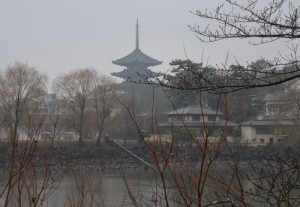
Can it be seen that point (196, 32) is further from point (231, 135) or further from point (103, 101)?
point (231, 135)

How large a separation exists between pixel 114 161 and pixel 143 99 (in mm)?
10333

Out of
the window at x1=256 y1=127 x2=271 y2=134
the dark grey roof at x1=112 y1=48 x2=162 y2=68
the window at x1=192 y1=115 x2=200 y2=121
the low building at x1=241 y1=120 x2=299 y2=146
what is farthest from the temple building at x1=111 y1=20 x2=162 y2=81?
the window at x1=256 y1=127 x2=271 y2=134

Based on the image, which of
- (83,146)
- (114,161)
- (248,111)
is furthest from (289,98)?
(83,146)

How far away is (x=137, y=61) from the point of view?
37469mm

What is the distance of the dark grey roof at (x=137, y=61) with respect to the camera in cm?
3762

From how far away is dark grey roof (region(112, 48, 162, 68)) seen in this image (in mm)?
37625

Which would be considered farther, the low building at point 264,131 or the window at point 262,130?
the window at point 262,130

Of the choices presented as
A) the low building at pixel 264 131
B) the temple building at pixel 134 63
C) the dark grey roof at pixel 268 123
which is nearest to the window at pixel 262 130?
the low building at pixel 264 131

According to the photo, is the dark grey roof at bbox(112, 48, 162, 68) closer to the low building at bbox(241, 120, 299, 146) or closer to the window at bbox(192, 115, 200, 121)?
the window at bbox(192, 115, 200, 121)

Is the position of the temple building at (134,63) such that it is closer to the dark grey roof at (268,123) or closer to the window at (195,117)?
the window at (195,117)

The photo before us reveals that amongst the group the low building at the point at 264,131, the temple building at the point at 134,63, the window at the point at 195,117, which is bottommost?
the low building at the point at 264,131

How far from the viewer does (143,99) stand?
30.9 metres

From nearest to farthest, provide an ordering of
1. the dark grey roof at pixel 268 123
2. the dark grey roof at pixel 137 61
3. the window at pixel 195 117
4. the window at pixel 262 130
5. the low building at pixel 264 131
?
1. the dark grey roof at pixel 268 123
2. the low building at pixel 264 131
3. the window at pixel 262 130
4. the window at pixel 195 117
5. the dark grey roof at pixel 137 61

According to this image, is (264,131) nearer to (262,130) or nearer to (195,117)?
(262,130)
